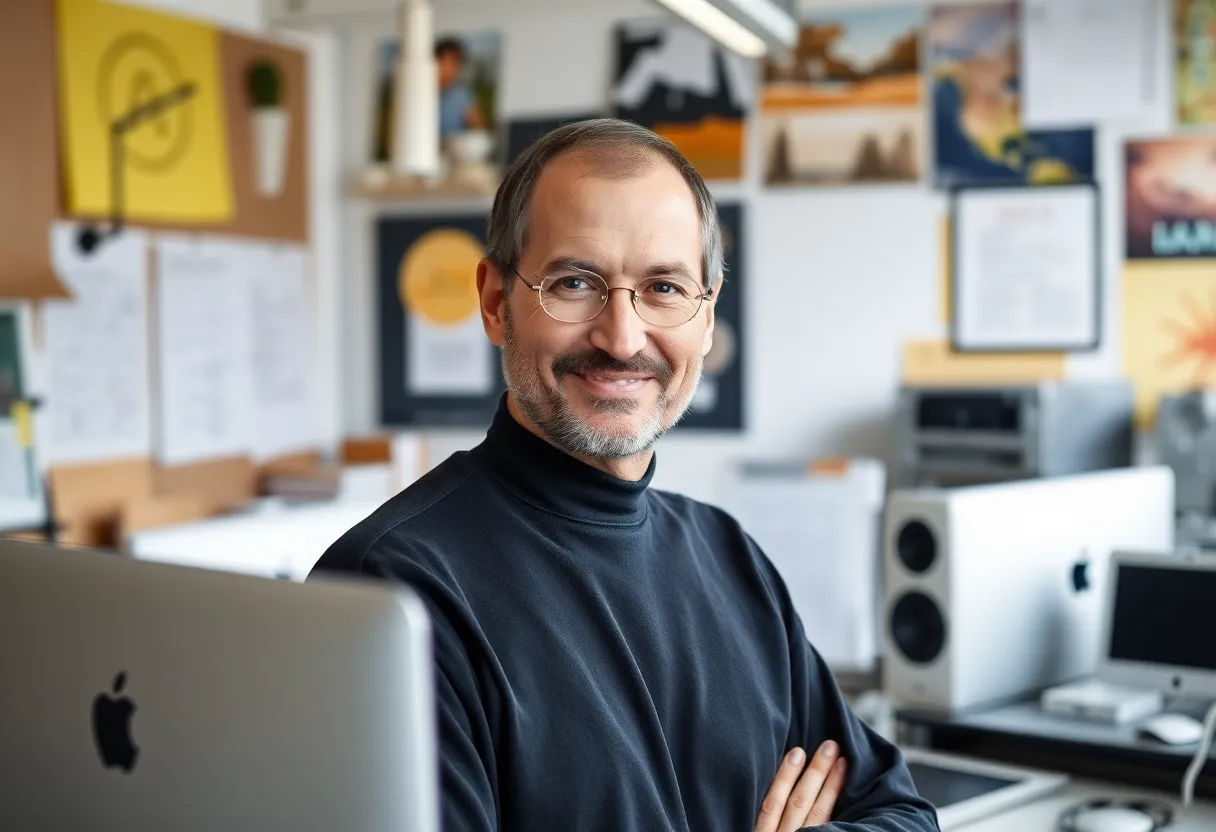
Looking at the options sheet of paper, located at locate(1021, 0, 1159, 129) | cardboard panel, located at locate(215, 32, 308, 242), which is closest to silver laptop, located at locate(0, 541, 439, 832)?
cardboard panel, located at locate(215, 32, 308, 242)

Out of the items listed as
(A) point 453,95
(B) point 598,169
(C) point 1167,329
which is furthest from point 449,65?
(B) point 598,169

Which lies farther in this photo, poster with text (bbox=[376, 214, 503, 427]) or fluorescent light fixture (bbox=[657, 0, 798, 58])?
poster with text (bbox=[376, 214, 503, 427])

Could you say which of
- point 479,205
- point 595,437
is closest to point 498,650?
point 595,437

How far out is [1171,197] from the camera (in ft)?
12.2

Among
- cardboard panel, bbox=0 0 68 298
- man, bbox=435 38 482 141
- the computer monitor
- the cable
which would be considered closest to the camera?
the cable

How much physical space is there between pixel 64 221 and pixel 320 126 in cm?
124

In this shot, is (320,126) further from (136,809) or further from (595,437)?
(136,809)

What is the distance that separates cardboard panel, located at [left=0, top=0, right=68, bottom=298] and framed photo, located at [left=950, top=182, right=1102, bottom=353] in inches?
95.0

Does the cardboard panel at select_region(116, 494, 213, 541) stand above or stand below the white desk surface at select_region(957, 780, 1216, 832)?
above

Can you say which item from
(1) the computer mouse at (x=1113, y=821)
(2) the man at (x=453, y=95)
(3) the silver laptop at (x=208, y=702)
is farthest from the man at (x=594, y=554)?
(2) the man at (x=453, y=95)

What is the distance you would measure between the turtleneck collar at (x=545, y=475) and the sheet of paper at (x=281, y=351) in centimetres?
291

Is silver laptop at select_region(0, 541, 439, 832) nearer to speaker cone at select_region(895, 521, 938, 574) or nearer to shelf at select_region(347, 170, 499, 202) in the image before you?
speaker cone at select_region(895, 521, 938, 574)

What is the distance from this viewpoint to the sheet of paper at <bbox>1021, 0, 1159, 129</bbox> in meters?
3.74

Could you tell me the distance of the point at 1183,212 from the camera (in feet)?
12.2
